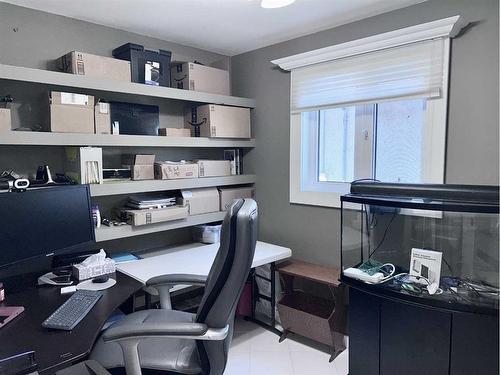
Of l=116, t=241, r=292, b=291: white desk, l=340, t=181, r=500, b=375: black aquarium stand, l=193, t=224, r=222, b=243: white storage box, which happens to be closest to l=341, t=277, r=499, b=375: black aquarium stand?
l=340, t=181, r=500, b=375: black aquarium stand

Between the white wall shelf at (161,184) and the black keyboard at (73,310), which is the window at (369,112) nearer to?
the white wall shelf at (161,184)

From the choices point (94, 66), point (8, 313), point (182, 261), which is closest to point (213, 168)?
point (182, 261)

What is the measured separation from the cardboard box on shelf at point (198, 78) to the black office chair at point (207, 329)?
5.43 ft

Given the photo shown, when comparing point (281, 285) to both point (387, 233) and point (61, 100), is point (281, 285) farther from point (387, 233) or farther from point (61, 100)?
point (61, 100)

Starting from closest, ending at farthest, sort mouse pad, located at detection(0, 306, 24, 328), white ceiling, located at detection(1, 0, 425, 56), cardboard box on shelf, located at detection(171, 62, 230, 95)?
1. mouse pad, located at detection(0, 306, 24, 328)
2. white ceiling, located at detection(1, 0, 425, 56)
3. cardboard box on shelf, located at detection(171, 62, 230, 95)

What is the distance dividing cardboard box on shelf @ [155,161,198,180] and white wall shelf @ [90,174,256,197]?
1.3 inches

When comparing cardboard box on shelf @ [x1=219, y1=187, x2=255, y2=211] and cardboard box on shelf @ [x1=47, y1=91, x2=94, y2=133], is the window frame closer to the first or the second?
cardboard box on shelf @ [x1=219, y1=187, x2=255, y2=211]

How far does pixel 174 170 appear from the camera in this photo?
2652 millimetres

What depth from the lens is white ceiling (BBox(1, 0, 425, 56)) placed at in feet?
7.16

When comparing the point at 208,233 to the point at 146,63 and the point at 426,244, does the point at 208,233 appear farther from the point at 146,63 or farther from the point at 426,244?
the point at 426,244

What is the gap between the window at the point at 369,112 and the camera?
7.03 ft

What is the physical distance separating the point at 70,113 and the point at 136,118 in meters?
0.53

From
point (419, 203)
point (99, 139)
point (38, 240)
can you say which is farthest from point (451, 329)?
point (99, 139)

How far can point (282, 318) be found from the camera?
2652 millimetres
